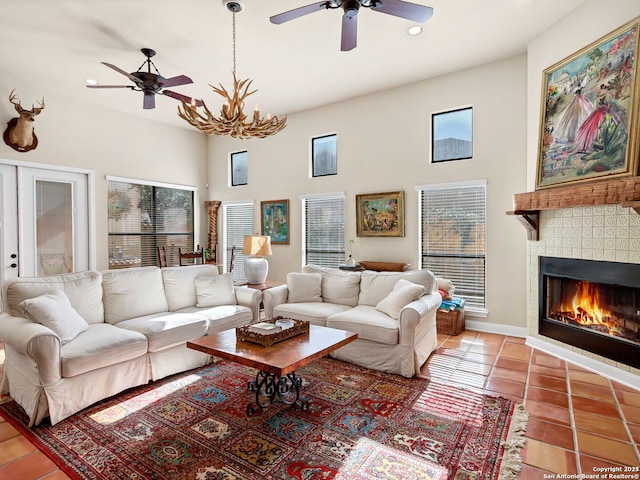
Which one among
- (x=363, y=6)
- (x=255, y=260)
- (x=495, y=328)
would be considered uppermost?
(x=363, y=6)

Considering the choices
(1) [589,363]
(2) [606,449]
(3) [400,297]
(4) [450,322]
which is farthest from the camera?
(4) [450,322]

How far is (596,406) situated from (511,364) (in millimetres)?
873

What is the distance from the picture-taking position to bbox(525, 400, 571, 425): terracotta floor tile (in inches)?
97.2

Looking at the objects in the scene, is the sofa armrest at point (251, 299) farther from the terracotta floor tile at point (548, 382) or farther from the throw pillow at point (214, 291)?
the terracotta floor tile at point (548, 382)

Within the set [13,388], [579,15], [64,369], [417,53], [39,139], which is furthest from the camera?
[39,139]

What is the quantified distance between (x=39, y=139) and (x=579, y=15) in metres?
6.73

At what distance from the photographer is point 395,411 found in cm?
261

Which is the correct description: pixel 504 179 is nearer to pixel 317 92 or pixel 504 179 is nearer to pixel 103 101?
pixel 317 92

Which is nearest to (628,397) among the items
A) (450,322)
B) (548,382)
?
(548,382)

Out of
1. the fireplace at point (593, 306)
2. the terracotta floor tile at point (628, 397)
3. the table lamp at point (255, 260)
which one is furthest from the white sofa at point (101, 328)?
the terracotta floor tile at point (628, 397)

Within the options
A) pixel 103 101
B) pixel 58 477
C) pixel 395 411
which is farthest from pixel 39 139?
pixel 395 411

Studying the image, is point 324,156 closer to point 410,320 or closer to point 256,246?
point 256,246

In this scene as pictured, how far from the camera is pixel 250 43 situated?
3.87m

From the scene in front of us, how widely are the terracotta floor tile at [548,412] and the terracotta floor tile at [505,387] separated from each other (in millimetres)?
133
